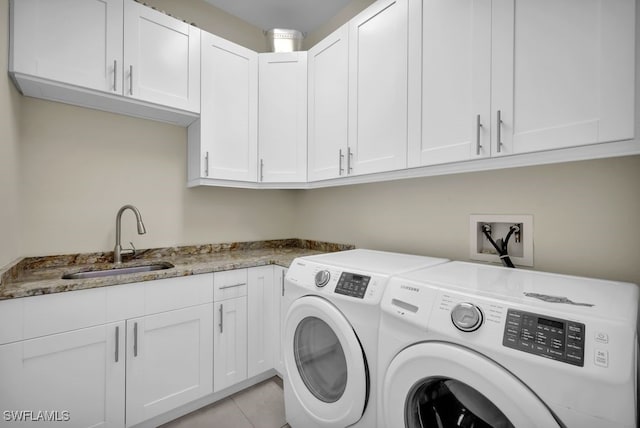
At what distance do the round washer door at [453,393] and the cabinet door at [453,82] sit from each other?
0.82 m

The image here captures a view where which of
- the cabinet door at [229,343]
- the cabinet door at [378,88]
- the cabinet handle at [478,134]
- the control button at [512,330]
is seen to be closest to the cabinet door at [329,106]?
the cabinet door at [378,88]

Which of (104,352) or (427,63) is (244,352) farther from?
(427,63)

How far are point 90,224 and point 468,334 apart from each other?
2.12 meters

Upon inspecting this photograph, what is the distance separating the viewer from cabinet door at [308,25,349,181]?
1.83 m

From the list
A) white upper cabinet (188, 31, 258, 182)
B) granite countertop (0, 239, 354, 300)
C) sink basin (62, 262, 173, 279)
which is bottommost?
sink basin (62, 262, 173, 279)

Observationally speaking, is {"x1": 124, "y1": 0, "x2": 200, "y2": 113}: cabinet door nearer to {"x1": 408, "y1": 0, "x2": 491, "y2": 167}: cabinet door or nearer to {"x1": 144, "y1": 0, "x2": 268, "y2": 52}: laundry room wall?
{"x1": 144, "y1": 0, "x2": 268, "y2": 52}: laundry room wall

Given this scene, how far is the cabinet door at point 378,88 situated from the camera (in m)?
1.49

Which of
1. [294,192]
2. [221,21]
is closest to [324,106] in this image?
[294,192]

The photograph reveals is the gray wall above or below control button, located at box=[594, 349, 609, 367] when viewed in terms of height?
above

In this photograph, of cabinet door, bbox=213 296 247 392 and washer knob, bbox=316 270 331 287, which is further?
cabinet door, bbox=213 296 247 392

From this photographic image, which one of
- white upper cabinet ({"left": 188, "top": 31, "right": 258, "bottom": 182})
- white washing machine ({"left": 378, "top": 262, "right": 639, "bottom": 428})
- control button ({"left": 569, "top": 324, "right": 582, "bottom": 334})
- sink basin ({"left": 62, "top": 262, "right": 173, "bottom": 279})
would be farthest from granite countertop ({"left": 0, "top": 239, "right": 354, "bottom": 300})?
control button ({"left": 569, "top": 324, "right": 582, "bottom": 334})

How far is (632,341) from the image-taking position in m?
0.62

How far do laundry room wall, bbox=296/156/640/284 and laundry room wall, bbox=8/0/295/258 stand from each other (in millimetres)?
1329

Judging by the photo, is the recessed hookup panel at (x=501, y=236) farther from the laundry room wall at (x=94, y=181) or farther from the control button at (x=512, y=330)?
the laundry room wall at (x=94, y=181)
